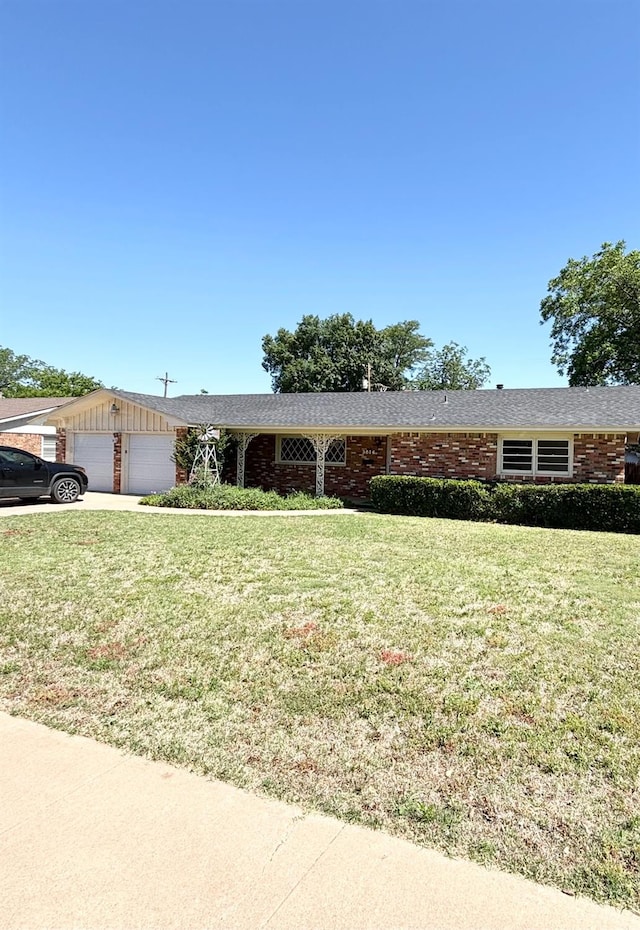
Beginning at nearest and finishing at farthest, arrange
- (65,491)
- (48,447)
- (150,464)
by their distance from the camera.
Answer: (65,491) < (150,464) < (48,447)

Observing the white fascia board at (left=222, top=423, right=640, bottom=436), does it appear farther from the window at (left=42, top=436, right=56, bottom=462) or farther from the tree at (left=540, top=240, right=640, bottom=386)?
the tree at (left=540, top=240, right=640, bottom=386)

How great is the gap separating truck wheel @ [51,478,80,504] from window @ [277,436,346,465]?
6220 millimetres

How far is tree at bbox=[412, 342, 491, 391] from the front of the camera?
45.0m


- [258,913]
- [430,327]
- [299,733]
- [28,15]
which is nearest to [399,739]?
[299,733]

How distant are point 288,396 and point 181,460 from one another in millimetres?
6102

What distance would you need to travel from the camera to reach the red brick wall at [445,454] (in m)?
14.0

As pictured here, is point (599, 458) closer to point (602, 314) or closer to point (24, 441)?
point (602, 314)

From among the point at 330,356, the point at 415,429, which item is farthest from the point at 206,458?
the point at 330,356

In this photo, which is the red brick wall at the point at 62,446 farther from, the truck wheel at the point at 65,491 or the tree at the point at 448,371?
the tree at the point at 448,371

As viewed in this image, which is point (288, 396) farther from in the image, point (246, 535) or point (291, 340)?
point (291, 340)

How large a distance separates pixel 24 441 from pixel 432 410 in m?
18.9

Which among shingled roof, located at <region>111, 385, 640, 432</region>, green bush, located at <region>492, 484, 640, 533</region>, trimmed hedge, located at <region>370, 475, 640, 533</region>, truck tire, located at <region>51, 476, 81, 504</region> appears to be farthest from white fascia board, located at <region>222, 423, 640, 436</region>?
truck tire, located at <region>51, 476, 81, 504</region>

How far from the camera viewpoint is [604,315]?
27.4m

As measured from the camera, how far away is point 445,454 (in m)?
14.3
